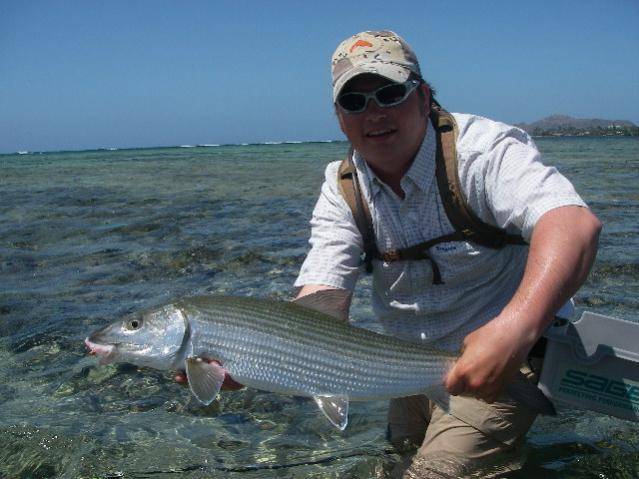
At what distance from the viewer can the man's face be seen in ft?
14.2

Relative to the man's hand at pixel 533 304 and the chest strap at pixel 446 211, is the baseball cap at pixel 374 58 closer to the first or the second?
the chest strap at pixel 446 211

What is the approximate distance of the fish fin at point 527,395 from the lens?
12.6 ft

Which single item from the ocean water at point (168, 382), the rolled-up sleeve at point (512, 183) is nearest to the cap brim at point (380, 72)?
the rolled-up sleeve at point (512, 183)

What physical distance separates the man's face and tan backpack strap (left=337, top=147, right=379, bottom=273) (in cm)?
23

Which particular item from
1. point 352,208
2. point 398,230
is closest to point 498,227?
point 398,230

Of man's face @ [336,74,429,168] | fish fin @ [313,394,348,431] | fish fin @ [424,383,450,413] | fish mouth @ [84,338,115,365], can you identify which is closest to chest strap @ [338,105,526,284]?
man's face @ [336,74,429,168]

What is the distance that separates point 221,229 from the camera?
51.3 feet

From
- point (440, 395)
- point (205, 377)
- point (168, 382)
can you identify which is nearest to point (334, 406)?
point (440, 395)

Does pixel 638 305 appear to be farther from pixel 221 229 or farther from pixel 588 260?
pixel 221 229

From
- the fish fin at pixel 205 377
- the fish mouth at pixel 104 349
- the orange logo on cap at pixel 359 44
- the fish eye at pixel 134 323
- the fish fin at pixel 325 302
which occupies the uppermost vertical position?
the orange logo on cap at pixel 359 44

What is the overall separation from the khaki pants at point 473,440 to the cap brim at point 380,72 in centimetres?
218

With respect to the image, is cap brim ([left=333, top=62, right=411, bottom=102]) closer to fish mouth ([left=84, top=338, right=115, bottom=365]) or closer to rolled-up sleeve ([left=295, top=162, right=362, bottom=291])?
rolled-up sleeve ([left=295, top=162, right=362, bottom=291])

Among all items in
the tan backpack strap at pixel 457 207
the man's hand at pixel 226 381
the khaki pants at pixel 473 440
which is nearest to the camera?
the man's hand at pixel 226 381

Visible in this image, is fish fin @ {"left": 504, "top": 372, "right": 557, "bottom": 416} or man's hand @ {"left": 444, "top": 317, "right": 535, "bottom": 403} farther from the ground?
man's hand @ {"left": 444, "top": 317, "right": 535, "bottom": 403}
